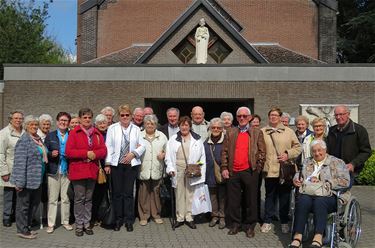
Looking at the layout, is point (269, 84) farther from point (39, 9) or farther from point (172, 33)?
point (39, 9)

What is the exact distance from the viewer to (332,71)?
16078mm

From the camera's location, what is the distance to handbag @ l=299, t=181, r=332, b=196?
20.9 feet

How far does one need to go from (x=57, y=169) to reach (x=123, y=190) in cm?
113

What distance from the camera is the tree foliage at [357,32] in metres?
30.7

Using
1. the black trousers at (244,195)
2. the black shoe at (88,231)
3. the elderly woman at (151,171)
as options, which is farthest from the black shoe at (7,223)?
the black trousers at (244,195)

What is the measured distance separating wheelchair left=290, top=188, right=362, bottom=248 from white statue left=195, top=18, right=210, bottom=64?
1323 cm

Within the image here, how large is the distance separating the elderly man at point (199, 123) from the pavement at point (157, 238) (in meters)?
1.63

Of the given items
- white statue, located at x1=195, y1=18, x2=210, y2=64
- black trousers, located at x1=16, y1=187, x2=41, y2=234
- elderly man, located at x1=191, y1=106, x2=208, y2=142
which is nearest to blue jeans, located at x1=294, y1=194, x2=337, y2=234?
elderly man, located at x1=191, y1=106, x2=208, y2=142

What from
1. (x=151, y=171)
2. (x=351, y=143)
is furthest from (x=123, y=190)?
(x=351, y=143)

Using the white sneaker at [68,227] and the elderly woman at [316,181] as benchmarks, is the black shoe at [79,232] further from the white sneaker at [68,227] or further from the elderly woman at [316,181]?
the elderly woman at [316,181]

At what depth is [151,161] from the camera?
7902 mm

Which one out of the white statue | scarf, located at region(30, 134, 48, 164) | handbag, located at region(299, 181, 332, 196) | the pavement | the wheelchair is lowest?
the pavement

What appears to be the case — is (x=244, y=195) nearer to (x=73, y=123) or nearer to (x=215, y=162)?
(x=215, y=162)

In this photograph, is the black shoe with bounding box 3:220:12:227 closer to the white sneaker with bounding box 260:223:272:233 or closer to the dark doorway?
the white sneaker with bounding box 260:223:272:233
